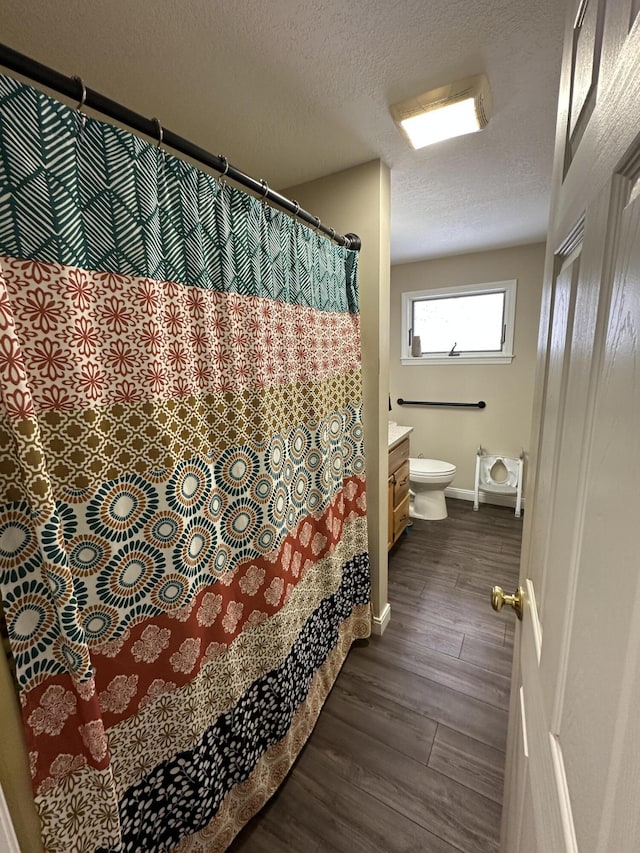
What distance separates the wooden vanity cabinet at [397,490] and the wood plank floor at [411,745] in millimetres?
413

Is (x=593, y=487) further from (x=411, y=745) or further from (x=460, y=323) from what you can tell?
(x=460, y=323)

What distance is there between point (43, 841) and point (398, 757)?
3.79ft

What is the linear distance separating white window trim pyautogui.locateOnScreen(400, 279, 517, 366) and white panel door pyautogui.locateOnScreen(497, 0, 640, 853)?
2665 millimetres

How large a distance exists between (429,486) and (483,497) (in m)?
0.80

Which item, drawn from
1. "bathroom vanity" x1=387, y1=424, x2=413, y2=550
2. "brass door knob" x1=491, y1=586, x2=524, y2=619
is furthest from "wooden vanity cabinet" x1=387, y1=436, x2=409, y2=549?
"brass door knob" x1=491, y1=586, x2=524, y2=619

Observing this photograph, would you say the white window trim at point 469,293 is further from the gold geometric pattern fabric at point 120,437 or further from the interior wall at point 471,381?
the gold geometric pattern fabric at point 120,437

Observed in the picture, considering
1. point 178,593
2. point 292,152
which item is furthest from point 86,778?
point 292,152

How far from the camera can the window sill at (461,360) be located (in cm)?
312

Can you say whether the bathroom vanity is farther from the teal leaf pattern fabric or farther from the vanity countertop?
the teal leaf pattern fabric

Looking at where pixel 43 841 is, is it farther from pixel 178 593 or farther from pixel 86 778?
pixel 178 593

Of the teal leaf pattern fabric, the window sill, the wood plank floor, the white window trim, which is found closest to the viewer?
the teal leaf pattern fabric

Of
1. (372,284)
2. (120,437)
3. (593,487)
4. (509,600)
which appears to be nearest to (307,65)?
(372,284)

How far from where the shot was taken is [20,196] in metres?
0.60

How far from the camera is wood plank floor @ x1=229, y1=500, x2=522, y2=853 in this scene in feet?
3.66
